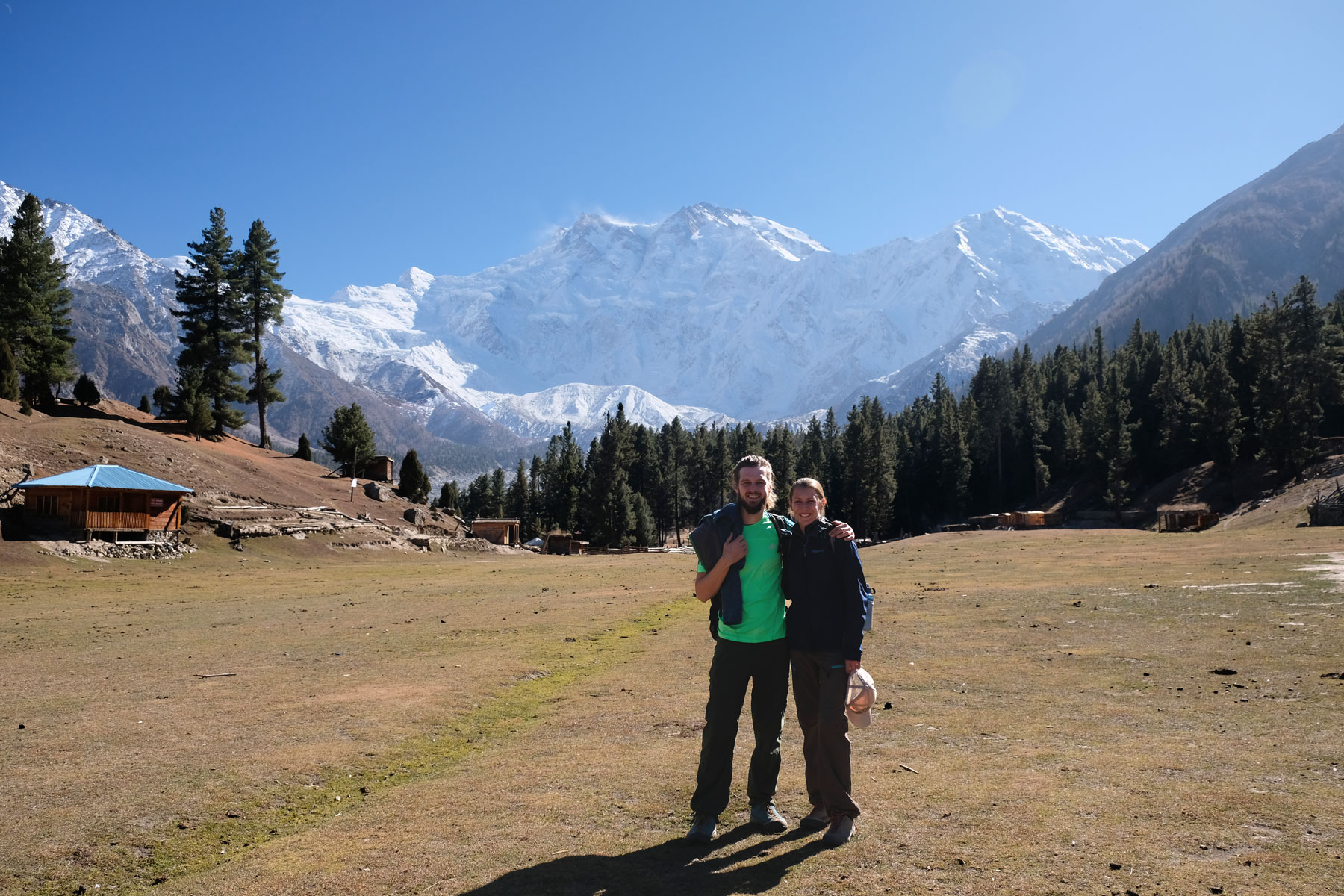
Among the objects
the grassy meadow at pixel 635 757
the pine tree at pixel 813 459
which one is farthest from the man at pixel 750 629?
the pine tree at pixel 813 459

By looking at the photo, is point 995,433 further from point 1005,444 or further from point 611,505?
point 611,505

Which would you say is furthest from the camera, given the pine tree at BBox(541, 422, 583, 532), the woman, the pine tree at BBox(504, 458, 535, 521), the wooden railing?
the pine tree at BBox(504, 458, 535, 521)

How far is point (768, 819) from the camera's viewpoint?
6477 millimetres

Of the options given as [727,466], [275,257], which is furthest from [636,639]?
[727,466]

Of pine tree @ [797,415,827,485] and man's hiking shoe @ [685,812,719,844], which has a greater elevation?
pine tree @ [797,415,827,485]

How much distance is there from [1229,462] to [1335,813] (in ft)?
319

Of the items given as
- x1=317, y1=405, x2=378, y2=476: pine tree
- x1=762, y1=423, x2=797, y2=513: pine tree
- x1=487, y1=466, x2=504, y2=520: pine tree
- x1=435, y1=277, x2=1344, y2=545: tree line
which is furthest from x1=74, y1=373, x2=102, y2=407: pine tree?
x1=762, y1=423, x2=797, y2=513: pine tree

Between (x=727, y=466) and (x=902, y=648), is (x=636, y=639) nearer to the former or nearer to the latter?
(x=902, y=648)

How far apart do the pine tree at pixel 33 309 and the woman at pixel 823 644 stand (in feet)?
Answer: 224

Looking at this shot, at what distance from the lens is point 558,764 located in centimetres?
822

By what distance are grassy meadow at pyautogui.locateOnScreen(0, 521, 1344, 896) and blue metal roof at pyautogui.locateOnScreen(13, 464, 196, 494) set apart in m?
23.1

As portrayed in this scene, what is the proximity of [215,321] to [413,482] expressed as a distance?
24324mm

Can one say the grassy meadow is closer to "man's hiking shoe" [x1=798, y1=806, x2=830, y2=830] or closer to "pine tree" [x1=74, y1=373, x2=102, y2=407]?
"man's hiking shoe" [x1=798, y1=806, x2=830, y2=830]

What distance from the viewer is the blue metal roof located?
37.8 meters
